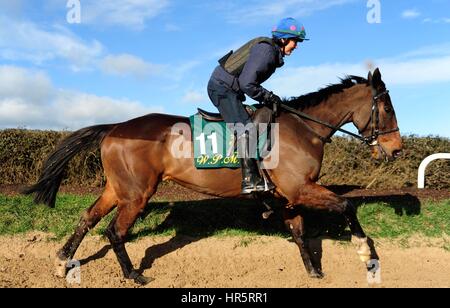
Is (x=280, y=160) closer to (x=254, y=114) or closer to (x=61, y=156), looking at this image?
(x=254, y=114)

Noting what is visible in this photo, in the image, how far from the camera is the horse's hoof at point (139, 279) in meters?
5.75

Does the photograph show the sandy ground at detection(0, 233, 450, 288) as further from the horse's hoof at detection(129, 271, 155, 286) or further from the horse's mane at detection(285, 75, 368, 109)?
the horse's mane at detection(285, 75, 368, 109)

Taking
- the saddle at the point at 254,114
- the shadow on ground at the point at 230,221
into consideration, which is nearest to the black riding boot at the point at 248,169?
the saddle at the point at 254,114

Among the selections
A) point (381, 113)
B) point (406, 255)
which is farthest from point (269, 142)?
point (406, 255)

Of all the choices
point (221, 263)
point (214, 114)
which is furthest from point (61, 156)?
point (221, 263)

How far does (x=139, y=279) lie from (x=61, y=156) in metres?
2.09

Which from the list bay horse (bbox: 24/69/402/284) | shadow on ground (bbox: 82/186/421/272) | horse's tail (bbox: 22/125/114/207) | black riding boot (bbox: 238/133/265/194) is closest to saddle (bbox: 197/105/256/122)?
bay horse (bbox: 24/69/402/284)

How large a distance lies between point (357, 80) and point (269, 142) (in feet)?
5.11

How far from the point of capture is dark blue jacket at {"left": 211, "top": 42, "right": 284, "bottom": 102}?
5438 millimetres

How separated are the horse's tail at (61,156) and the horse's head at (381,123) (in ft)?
11.4

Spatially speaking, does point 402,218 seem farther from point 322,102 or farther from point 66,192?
point 66,192

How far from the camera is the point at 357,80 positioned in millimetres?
6188

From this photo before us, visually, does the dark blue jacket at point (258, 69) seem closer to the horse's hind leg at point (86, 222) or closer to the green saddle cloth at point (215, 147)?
the green saddle cloth at point (215, 147)

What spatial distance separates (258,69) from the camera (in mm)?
5441
